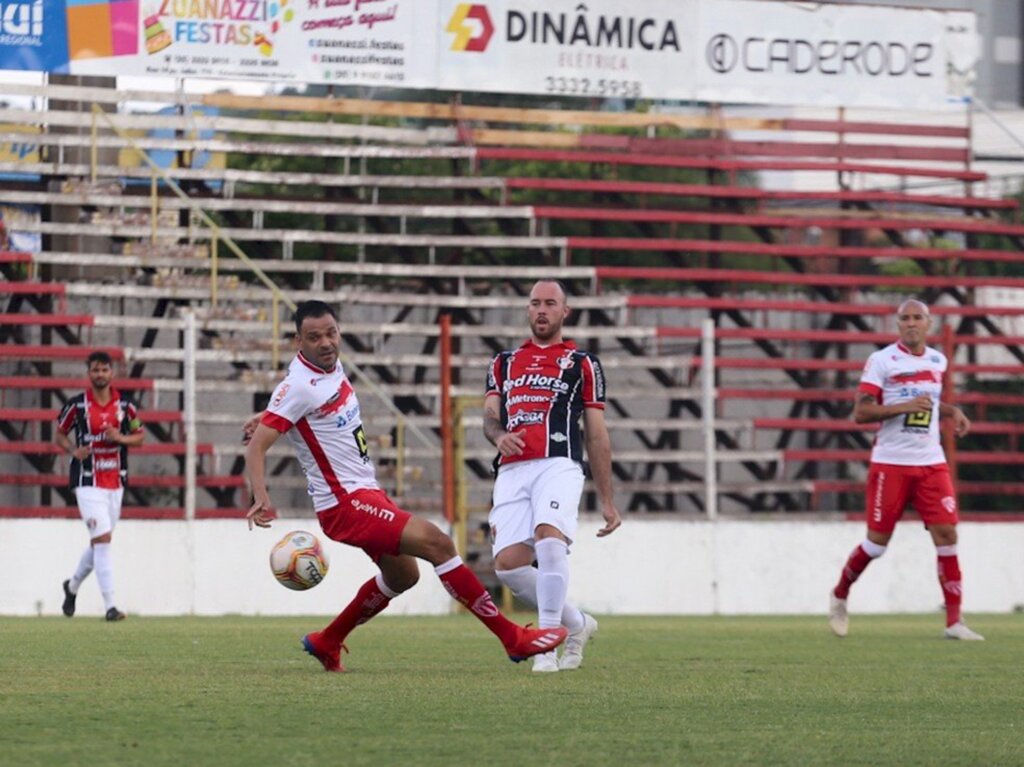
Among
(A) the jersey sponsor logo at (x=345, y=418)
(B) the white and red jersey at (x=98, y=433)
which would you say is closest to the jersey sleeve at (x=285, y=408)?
(A) the jersey sponsor logo at (x=345, y=418)

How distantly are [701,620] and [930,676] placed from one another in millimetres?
7473

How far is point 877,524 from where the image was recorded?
1328cm

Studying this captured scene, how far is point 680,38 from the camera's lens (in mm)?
24266

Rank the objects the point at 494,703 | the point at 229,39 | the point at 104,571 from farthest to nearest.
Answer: the point at 229,39 < the point at 104,571 < the point at 494,703

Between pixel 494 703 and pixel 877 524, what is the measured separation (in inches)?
253

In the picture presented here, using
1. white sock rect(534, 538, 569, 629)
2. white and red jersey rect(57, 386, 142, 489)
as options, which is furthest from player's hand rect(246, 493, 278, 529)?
white and red jersey rect(57, 386, 142, 489)

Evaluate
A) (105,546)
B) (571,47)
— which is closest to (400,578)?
(105,546)

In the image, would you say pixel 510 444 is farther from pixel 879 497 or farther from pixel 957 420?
pixel 957 420

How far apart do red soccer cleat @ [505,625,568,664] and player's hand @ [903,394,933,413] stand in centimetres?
474

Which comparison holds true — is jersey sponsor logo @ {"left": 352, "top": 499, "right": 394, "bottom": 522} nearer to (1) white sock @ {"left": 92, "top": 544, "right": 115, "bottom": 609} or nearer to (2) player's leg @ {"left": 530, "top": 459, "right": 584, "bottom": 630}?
(2) player's leg @ {"left": 530, "top": 459, "right": 584, "bottom": 630}

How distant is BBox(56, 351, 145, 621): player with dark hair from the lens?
1557 centimetres

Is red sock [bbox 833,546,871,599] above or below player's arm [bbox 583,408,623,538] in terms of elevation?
below

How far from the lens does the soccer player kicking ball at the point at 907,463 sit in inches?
516

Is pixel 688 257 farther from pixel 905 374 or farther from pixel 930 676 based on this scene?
pixel 930 676
